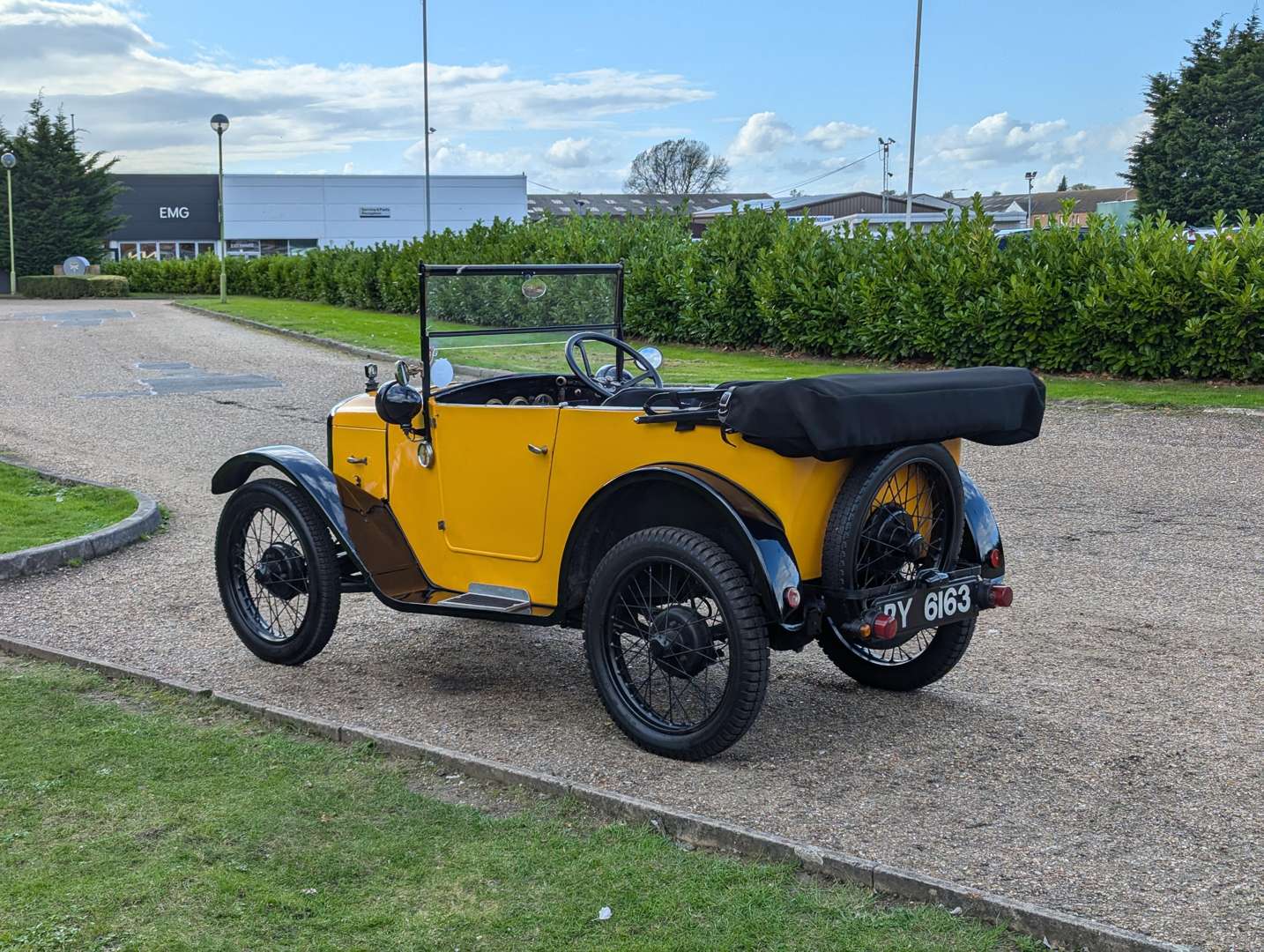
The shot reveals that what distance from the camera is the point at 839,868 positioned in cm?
342

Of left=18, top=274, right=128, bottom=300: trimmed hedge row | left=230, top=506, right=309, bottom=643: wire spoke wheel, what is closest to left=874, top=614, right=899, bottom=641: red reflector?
left=230, top=506, right=309, bottom=643: wire spoke wheel

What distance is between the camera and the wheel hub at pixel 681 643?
4.16 m

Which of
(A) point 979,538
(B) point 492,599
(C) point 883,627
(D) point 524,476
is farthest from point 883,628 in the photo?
(B) point 492,599

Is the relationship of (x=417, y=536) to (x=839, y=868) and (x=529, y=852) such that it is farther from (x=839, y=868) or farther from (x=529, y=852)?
(x=839, y=868)

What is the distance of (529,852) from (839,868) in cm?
Answer: 84

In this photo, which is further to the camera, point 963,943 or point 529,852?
point 529,852

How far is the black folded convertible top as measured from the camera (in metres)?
3.88

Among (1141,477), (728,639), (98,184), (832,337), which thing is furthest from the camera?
(98,184)

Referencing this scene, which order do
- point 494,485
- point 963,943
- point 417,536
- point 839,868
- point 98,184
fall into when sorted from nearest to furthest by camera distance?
point 963,943
point 839,868
point 494,485
point 417,536
point 98,184

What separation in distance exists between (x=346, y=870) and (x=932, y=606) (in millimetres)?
2038

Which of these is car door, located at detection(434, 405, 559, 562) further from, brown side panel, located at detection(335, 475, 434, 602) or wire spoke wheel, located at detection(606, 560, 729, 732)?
wire spoke wheel, located at detection(606, 560, 729, 732)

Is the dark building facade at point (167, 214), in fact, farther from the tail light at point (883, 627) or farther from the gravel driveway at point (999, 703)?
the tail light at point (883, 627)

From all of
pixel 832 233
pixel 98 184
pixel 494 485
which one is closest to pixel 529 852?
pixel 494 485

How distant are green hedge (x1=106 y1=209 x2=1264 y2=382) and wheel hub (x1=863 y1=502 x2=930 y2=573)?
10.7m
